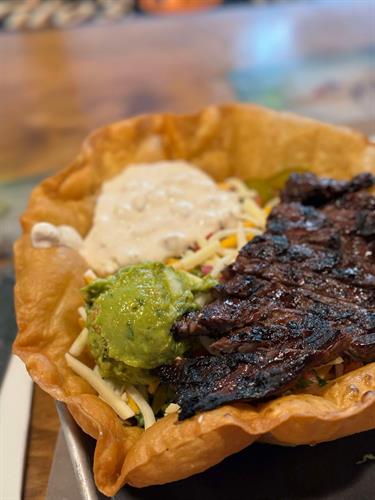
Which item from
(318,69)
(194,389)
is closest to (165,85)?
(318,69)

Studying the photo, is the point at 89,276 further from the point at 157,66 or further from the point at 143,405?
the point at 157,66

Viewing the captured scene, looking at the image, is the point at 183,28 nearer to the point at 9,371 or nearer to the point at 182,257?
the point at 182,257

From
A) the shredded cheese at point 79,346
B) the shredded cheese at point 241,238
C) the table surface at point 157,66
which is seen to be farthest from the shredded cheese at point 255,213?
the table surface at point 157,66

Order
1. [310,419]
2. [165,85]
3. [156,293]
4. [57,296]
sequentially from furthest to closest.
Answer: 1. [165,85]
2. [57,296]
3. [156,293]
4. [310,419]

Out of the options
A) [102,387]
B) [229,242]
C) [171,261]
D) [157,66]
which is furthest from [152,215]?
[157,66]

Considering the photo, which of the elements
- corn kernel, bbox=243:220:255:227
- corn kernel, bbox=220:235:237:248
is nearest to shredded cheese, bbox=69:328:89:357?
corn kernel, bbox=220:235:237:248

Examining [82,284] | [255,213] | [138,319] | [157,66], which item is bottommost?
[157,66]

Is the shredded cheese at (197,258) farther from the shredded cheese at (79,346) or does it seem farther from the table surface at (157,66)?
the table surface at (157,66)
